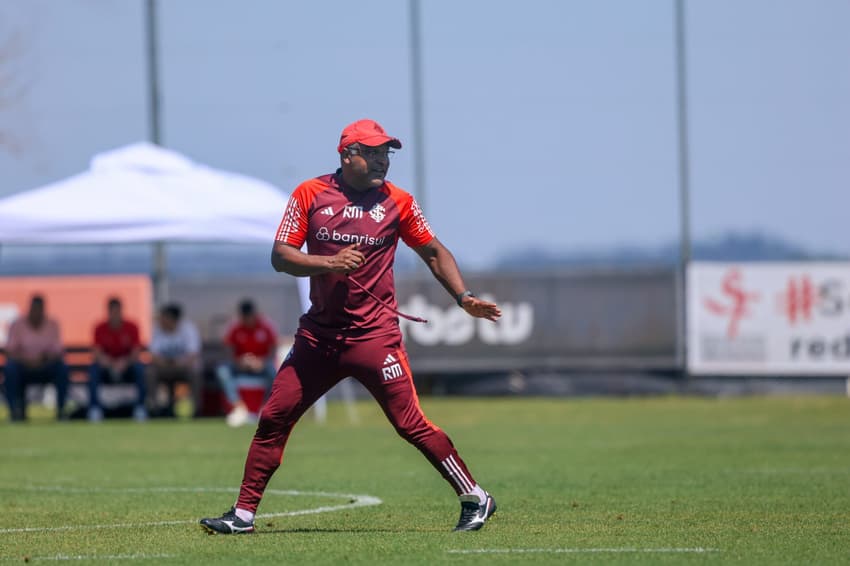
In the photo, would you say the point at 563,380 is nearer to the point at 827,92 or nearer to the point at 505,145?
the point at 505,145

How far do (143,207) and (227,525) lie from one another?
11854mm

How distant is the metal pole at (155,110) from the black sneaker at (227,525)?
17918mm

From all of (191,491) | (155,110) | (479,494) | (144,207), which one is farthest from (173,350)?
(479,494)

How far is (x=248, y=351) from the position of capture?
2158 cm

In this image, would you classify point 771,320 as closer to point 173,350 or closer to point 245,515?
point 173,350

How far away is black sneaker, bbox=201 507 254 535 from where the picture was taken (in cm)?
874

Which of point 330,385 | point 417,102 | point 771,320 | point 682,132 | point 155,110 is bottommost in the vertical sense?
point 771,320

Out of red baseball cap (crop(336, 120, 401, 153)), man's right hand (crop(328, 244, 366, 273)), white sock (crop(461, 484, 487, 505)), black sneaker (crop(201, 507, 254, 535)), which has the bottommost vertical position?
black sneaker (crop(201, 507, 254, 535))

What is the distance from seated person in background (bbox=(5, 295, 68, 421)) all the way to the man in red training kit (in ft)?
43.9

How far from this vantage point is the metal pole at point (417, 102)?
29.0m

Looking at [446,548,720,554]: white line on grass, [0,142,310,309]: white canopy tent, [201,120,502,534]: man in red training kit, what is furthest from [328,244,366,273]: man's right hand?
[0,142,310,309]: white canopy tent

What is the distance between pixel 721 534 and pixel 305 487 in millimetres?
4205

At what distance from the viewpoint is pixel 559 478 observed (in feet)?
41.0

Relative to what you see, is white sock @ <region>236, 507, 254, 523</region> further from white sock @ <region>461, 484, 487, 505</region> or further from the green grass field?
white sock @ <region>461, 484, 487, 505</region>
